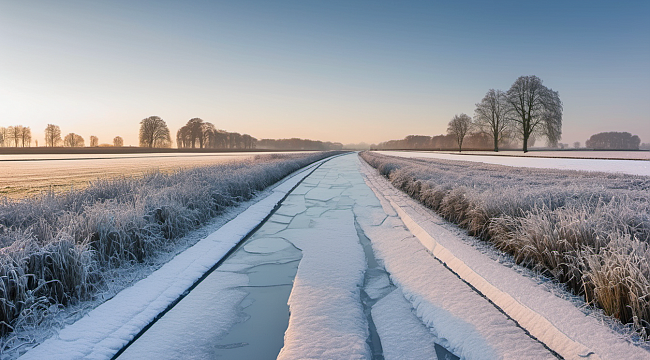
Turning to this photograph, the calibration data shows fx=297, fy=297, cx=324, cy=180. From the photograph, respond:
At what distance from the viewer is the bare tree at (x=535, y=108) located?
3653 centimetres

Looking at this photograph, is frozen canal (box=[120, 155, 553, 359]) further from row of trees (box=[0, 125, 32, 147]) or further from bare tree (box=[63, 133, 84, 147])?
bare tree (box=[63, 133, 84, 147])

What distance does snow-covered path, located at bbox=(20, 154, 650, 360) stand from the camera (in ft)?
6.90

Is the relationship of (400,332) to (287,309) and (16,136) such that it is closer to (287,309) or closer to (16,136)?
(287,309)

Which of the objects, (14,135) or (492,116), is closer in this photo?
(492,116)

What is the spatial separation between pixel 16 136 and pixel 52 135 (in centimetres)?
743

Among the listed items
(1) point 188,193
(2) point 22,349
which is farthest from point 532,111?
(2) point 22,349

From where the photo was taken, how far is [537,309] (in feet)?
7.98

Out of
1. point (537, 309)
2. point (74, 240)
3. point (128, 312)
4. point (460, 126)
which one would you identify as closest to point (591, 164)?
point (537, 309)

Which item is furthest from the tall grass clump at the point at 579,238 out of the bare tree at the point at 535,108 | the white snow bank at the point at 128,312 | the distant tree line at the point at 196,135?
the distant tree line at the point at 196,135

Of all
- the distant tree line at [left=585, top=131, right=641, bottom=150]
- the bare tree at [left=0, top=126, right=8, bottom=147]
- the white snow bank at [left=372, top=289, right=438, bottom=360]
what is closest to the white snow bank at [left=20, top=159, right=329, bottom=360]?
the white snow bank at [left=372, top=289, right=438, bottom=360]

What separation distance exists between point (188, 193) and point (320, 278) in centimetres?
417

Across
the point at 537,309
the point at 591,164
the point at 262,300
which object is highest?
the point at 591,164

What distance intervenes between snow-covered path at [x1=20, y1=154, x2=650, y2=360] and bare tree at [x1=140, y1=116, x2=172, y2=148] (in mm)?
75151

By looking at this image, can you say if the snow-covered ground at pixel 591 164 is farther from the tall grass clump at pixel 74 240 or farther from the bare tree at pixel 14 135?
the bare tree at pixel 14 135
